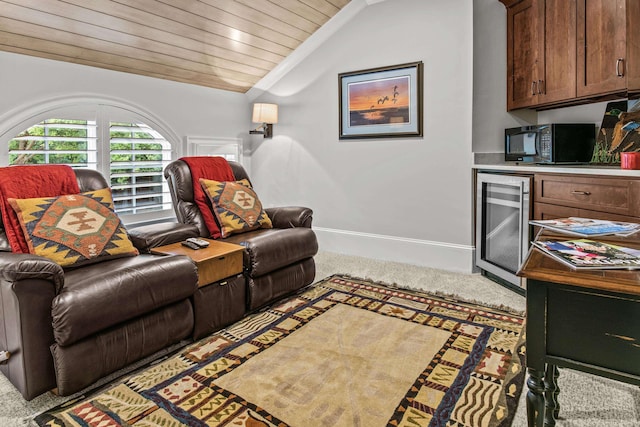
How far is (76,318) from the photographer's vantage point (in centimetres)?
172

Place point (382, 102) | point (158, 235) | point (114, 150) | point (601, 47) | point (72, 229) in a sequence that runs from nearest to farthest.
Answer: point (72, 229)
point (601, 47)
point (158, 235)
point (114, 150)
point (382, 102)

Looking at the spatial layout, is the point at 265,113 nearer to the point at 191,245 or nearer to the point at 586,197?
the point at 191,245

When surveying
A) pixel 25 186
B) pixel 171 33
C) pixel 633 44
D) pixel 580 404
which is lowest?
pixel 580 404

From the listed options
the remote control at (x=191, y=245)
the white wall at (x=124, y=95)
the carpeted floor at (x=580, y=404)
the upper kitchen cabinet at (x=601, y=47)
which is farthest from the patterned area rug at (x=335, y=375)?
the white wall at (x=124, y=95)

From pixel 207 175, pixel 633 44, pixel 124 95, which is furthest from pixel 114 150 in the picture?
pixel 633 44

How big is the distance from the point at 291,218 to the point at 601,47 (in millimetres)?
2384

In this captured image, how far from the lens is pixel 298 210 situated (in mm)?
3377

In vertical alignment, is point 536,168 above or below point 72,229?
above

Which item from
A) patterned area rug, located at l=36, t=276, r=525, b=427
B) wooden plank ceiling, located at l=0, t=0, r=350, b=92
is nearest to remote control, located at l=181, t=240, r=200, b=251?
patterned area rug, located at l=36, t=276, r=525, b=427

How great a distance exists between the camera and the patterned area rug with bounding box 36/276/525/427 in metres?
1.66

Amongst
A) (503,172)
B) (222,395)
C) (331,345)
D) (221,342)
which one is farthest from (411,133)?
(222,395)

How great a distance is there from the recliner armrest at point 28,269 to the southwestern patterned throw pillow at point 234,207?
4.32ft

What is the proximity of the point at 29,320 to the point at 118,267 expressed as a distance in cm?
48

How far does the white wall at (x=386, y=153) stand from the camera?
3664 millimetres
